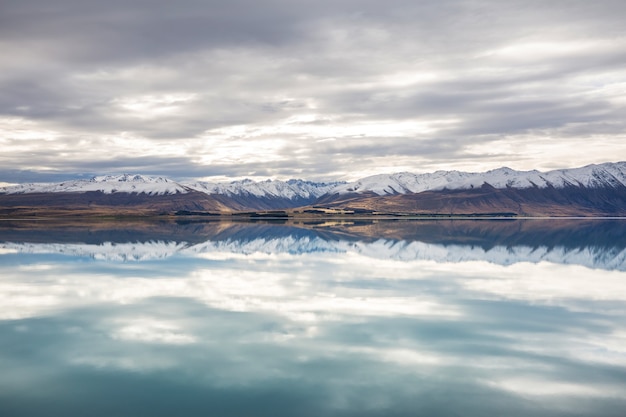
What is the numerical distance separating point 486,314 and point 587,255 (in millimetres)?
39645

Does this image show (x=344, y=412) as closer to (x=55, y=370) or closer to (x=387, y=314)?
(x=55, y=370)

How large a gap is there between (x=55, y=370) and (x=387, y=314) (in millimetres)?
15900

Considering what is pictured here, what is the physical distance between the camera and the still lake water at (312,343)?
1577cm

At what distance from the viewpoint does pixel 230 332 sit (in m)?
23.5

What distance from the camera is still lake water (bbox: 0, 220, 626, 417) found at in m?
15.8

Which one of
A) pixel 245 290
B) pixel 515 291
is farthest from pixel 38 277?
pixel 515 291

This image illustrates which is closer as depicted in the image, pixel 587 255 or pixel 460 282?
pixel 460 282

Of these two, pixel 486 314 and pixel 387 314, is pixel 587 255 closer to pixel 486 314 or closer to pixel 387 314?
pixel 486 314

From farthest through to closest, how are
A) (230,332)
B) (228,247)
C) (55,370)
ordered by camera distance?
(228,247) → (230,332) → (55,370)

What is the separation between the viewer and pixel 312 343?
21594 mm

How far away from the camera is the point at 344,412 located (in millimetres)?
14922

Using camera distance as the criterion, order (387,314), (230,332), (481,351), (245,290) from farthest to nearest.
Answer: (245,290) → (387,314) → (230,332) → (481,351)

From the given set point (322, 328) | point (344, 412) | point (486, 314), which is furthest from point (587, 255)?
point (344, 412)

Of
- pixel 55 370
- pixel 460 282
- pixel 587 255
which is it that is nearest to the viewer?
pixel 55 370
